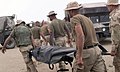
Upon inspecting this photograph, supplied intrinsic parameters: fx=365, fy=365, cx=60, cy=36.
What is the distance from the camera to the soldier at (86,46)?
6320mm

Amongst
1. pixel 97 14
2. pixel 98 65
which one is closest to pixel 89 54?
pixel 98 65

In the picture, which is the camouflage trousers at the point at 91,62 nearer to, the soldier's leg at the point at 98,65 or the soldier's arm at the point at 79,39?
the soldier's leg at the point at 98,65

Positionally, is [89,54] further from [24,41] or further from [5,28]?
[5,28]

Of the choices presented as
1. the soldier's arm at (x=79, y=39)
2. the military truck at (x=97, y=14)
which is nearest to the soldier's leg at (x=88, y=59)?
the soldier's arm at (x=79, y=39)

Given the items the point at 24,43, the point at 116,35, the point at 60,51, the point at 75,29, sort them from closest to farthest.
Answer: the point at 75,29 → the point at 116,35 → the point at 60,51 → the point at 24,43

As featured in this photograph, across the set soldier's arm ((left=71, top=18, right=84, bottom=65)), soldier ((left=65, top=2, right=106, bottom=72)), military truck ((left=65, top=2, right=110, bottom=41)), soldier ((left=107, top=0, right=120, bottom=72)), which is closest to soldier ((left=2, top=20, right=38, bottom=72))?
soldier ((left=107, top=0, right=120, bottom=72))

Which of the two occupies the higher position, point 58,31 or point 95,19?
point 58,31

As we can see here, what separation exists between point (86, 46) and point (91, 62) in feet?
0.99

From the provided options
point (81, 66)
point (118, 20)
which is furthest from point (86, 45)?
point (118, 20)

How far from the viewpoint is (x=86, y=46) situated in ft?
21.5

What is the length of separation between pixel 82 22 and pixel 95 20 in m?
13.9

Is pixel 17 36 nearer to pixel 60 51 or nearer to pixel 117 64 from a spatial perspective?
pixel 60 51

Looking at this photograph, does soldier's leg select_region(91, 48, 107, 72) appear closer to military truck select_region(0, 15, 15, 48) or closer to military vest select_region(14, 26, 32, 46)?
military vest select_region(14, 26, 32, 46)

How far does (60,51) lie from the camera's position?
→ 29.6 feet
